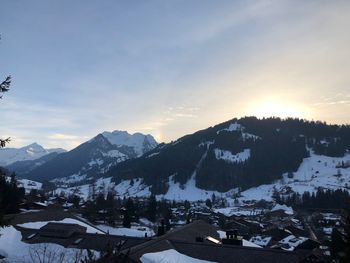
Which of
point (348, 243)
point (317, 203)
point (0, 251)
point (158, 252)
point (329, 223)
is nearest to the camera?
point (348, 243)

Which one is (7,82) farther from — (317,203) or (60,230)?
(317,203)

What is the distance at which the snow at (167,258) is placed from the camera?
96.6ft

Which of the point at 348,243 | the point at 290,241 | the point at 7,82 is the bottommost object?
the point at 290,241

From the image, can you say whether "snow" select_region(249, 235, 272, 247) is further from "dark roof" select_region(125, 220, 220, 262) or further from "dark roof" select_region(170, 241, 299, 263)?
"dark roof" select_region(170, 241, 299, 263)

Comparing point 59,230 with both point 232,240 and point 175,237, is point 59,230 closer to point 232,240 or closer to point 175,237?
point 175,237

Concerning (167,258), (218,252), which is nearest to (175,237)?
(218,252)

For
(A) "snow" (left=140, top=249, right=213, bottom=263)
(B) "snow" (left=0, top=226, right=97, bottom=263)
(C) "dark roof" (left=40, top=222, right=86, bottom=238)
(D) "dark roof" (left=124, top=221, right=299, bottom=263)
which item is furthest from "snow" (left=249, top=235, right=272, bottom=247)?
(A) "snow" (left=140, top=249, right=213, bottom=263)

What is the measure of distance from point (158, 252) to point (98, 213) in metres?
61.4

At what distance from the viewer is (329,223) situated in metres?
137

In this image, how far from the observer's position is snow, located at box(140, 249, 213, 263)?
29.5 meters

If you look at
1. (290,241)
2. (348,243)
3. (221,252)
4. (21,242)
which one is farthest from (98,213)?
(348,243)

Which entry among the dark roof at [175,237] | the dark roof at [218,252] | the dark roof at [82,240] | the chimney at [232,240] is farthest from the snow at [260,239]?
the dark roof at [218,252]

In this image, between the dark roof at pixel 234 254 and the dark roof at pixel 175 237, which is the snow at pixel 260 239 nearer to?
the dark roof at pixel 175 237

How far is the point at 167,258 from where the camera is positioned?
101 ft
